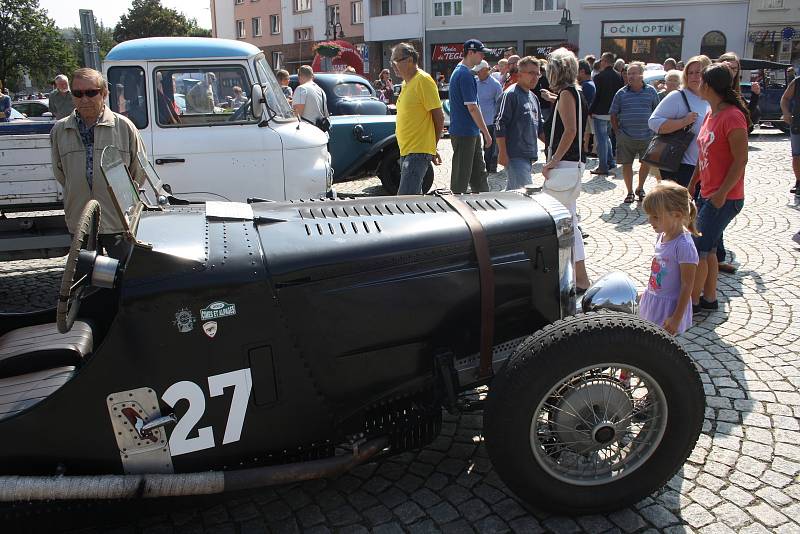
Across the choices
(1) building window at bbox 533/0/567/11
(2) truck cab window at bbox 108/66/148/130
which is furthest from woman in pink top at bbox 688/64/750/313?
(1) building window at bbox 533/0/567/11

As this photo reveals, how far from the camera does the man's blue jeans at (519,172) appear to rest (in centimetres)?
617

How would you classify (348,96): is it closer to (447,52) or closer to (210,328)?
(210,328)

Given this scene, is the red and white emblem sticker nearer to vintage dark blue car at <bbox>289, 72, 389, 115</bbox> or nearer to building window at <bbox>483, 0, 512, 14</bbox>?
vintage dark blue car at <bbox>289, 72, 389, 115</bbox>

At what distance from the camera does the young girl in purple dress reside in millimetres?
3414

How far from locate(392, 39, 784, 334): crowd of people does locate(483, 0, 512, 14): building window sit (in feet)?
97.7

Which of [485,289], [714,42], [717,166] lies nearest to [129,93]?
[485,289]

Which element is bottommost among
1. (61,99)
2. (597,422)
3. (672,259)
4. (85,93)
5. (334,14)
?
(597,422)

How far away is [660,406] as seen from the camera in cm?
254

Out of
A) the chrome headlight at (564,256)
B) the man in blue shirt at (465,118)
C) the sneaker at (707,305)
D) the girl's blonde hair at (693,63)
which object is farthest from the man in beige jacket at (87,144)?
the girl's blonde hair at (693,63)

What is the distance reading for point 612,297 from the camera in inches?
124

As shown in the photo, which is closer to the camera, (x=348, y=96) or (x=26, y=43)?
(x=348, y=96)

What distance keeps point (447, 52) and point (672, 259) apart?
37.2m

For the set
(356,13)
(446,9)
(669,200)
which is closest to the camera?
(669,200)

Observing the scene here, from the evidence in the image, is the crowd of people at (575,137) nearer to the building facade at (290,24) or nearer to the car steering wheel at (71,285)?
the car steering wheel at (71,285)
